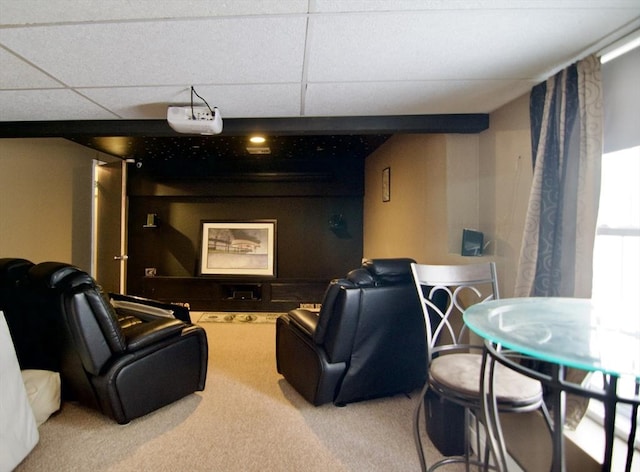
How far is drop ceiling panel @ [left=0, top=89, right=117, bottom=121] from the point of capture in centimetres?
200

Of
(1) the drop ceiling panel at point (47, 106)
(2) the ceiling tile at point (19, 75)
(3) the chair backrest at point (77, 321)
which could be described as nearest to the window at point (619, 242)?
(3) the chair backrest at point (77, 321)

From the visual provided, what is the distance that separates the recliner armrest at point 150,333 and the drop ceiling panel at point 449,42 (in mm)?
1942

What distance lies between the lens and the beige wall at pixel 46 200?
302 centimetres

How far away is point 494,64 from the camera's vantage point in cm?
164

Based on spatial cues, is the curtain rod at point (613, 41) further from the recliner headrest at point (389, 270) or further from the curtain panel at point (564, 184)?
the recliner headrest at point (389, 270)

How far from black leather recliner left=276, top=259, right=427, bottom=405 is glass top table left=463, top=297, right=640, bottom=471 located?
28.7 inches

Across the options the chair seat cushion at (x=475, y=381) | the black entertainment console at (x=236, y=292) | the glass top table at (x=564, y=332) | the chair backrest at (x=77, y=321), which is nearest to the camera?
the glass top table at (x=564, y=332)

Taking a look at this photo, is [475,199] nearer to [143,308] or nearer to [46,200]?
[143,308]

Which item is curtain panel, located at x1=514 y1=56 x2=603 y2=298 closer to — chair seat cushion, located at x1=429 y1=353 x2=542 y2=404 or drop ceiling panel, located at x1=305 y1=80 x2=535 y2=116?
drop ceiling panel, located at x1=305 y1=80 x2=535 y2=116

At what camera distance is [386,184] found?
3.83 meters

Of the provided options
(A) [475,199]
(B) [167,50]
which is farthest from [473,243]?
(B) [167,50]

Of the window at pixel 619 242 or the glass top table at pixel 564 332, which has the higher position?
the window at pixel 619 242

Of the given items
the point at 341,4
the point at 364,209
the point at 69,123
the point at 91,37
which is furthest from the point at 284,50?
the point at 364,209

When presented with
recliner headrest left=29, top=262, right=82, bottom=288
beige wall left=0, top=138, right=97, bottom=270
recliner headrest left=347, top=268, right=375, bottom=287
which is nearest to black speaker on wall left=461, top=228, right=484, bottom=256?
recliner headrest left=347, top=268, right=375, bottom=287
